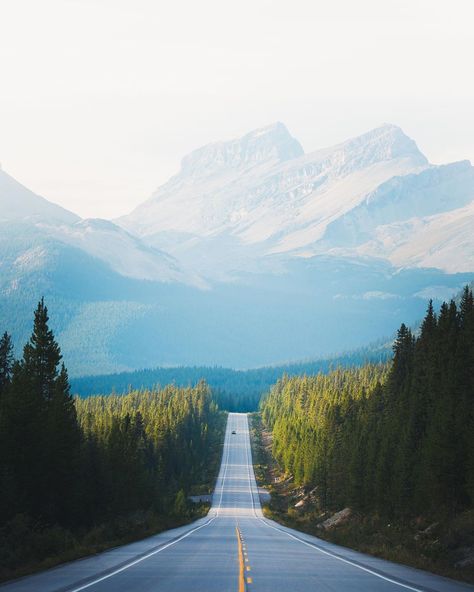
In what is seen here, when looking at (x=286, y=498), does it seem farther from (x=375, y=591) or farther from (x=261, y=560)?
(x=375, y=591)

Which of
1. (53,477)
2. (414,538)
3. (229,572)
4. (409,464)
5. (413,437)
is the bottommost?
(414,538)

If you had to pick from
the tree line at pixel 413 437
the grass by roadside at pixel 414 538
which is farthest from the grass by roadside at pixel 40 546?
the tree line at pixel 413 437

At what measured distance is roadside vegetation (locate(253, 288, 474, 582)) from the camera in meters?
47.9

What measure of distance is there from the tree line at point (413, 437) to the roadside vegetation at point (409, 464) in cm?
9

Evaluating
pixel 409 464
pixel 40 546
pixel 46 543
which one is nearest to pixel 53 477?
pixel 46 543

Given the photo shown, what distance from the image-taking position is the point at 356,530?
65.6 m

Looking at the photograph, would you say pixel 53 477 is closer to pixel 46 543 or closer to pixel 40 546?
pixel 46 543

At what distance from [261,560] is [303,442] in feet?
324

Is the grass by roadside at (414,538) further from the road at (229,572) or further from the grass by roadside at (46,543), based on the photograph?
the grass by roadside at (46,543)

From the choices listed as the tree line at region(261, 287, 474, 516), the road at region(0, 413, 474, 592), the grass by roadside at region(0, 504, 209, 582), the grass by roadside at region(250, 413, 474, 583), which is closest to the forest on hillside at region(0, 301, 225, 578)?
the grass by roadside at region(0, 504, 209, 582)

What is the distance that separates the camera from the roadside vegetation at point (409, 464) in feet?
157

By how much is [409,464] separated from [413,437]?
14.4 feet

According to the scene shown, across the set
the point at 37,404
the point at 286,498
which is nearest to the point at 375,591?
the point at 37,404

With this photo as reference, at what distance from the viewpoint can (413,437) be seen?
67312 mm
